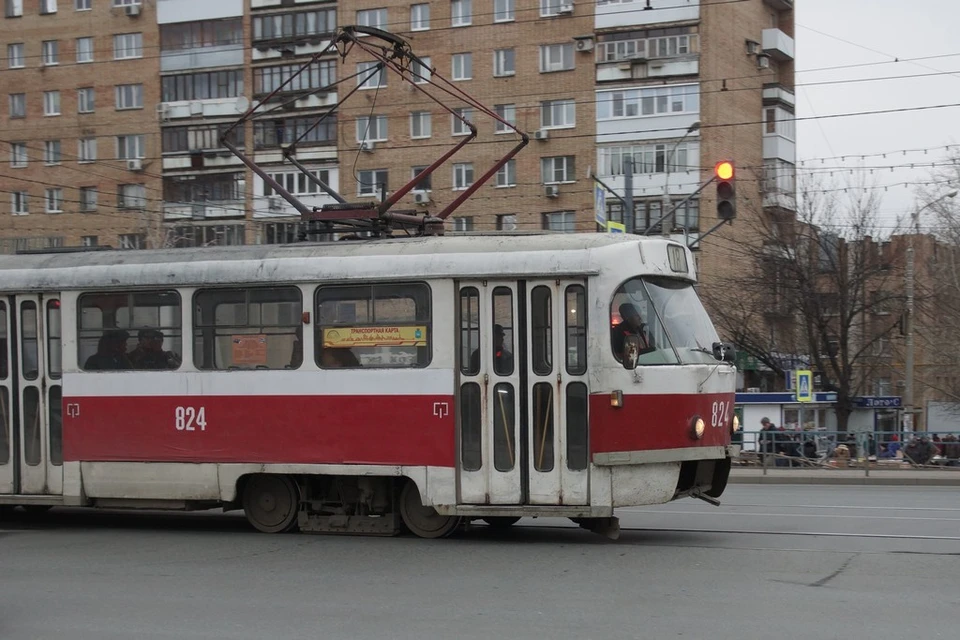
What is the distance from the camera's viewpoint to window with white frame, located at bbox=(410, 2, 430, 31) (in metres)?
52.7

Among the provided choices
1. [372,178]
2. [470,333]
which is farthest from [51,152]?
[470,333]

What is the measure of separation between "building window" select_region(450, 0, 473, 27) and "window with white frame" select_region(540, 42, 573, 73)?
3.42 meters

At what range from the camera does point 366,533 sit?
40.5ft

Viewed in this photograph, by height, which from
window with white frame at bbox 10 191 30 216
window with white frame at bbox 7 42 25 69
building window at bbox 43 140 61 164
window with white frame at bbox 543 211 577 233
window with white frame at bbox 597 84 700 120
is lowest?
window with white frame at bbox 543 211 577 233

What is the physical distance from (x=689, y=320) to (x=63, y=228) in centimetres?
4938

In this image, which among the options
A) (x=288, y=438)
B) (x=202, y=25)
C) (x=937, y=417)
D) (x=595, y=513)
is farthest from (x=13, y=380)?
(x=937, y=417)

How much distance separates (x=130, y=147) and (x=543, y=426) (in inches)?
1909

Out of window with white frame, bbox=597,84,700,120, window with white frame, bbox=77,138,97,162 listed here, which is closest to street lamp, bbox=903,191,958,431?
window with white frame, bbox=597,84,700,120

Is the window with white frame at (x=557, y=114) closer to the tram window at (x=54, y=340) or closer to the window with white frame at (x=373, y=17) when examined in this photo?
the window with white frame at (x=373, y=17)

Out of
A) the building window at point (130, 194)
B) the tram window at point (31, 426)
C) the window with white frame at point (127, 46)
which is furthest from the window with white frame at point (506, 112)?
the tram window at point (31, 426)

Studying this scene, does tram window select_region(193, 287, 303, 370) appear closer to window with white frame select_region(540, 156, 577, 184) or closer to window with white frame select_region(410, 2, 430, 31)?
window with white frame select_region(540, 156, 577, 184)

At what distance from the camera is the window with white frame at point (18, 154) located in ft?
189

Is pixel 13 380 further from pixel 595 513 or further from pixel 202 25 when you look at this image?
pixel 202 25

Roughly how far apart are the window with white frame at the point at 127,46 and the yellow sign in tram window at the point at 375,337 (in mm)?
47933
